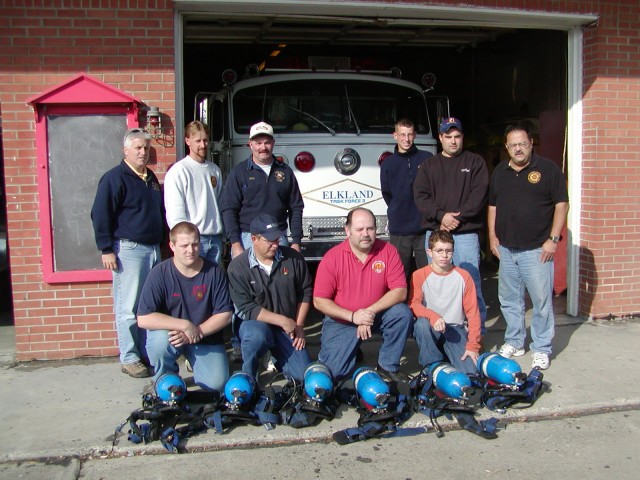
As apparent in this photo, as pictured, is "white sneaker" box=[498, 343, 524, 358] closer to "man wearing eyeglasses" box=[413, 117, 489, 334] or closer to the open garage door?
"man wearing eyeglasses" box=[413, 117, 489, 334]

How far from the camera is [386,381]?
182 inches

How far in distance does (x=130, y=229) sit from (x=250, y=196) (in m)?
1.00

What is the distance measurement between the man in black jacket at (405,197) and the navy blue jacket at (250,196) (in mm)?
1003

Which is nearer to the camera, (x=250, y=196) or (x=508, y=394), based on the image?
(x=508, y=394)

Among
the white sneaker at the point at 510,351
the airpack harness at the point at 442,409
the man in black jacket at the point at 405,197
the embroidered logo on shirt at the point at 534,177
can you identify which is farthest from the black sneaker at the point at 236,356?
the embroidered logo on shirt at the point at 534,177

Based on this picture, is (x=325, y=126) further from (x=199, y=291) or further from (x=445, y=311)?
(x=199, y=291)

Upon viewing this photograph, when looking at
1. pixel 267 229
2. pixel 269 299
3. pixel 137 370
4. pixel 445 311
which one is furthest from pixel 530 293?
pixel 137 370

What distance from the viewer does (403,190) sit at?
604 cm

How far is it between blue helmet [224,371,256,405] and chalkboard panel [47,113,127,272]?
2031 mm

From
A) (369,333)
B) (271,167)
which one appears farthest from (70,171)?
(369,333)

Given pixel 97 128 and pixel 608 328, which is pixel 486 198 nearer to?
pixel 608 328

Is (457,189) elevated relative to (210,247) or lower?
elevated

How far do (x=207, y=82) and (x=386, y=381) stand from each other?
9.42 m

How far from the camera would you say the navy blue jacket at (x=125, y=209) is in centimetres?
507
